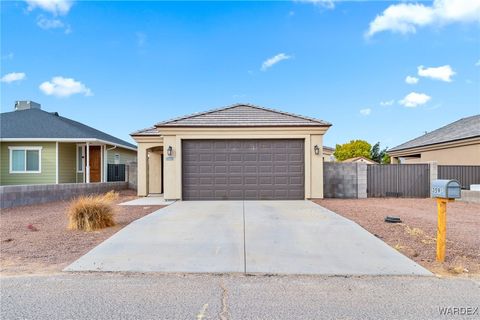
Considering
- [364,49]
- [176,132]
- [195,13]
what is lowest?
[176,132]

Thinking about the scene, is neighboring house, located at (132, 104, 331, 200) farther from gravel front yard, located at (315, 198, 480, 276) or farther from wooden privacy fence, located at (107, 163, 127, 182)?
wooden privacy fence, located at (107, 163, 127, 182)

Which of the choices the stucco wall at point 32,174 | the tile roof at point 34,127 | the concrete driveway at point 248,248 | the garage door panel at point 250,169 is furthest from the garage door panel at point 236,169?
the stucco wall at point 32,174

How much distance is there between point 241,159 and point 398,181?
7.55 metres

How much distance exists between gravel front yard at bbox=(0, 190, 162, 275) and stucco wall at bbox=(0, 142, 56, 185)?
757cm

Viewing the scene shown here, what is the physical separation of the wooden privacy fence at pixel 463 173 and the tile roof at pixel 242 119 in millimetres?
7880

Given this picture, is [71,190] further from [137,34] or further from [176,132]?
[137,34]

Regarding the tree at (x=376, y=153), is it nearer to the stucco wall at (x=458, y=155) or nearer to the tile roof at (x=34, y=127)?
the stucco wall at (x=458, y=155)

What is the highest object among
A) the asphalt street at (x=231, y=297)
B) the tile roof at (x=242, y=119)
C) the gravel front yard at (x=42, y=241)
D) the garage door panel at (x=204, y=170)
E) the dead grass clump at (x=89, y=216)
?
the tile roof at (x=242, y=119)

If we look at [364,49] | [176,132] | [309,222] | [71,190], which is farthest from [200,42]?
[309,222]

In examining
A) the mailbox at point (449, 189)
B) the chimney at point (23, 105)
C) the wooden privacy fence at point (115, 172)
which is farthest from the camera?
the chimney at point (23, 105)

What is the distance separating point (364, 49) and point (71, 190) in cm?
1628

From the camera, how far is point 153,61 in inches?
692

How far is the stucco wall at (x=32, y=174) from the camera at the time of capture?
16.1 meters

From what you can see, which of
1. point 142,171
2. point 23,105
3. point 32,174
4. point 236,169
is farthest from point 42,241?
point 23,105
